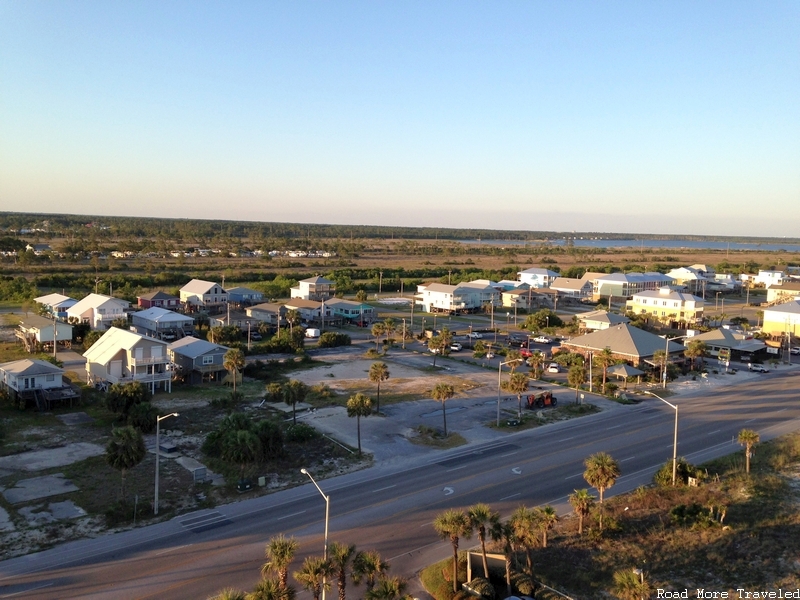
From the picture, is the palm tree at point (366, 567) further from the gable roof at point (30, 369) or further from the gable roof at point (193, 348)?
the gable roof at point (193, 348)

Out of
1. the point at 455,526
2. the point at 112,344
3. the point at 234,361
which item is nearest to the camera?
the point at 455,526

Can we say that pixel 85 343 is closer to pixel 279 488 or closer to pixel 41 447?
pixel 41 447

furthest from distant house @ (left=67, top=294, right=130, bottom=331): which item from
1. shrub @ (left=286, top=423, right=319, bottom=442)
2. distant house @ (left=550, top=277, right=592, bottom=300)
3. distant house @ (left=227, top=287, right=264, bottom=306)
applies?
distant house @ (left=550, top=277, right=592, bottom=300)

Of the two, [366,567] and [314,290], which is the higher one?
[314,290]

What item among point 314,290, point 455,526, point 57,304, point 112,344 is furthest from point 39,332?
point 455,526

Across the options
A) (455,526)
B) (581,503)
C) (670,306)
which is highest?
(455,526)

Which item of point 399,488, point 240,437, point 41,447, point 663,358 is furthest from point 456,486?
point 663,358

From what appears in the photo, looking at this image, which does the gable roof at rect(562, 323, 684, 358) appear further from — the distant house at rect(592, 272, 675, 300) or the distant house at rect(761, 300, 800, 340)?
the distant house at rect(592, 272, 675, 300)

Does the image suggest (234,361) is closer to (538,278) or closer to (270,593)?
(270,593)
